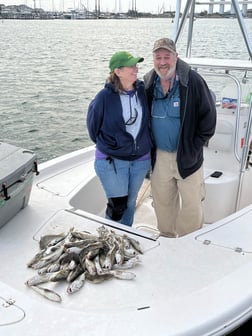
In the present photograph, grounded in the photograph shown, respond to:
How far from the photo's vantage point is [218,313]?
64.6 inches

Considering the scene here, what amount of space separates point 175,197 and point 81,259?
94cm

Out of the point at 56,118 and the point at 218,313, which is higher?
the point at 218,313

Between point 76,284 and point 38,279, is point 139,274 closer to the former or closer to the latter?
point 76,284

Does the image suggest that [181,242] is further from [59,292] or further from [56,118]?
[56,118]

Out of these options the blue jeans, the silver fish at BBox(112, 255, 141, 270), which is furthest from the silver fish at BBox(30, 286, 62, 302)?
the blue jeans

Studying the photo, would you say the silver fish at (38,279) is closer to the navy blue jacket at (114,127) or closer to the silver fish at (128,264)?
the silver fish at (128,264)

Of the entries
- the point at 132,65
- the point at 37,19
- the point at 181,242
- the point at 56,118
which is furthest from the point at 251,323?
the point at 37,19

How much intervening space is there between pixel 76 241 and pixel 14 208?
486 millimetres

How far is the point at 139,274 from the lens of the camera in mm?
1847

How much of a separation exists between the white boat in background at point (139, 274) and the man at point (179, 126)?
312 millimetres

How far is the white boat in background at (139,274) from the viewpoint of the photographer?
157 centimetres

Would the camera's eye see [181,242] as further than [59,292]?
Yes

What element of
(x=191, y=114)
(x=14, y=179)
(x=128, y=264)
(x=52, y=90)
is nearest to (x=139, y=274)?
(x=128, y=264)

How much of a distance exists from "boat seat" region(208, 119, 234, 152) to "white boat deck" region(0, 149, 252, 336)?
89cm
